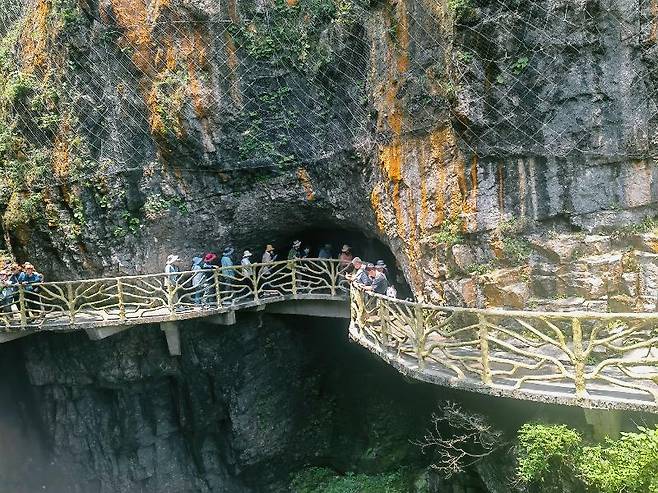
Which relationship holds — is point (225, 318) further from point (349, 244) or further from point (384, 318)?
point (384, 318)

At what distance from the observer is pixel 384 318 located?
7.15 m

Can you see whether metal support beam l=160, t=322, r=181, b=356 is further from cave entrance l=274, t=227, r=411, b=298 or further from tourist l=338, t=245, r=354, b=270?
tourist l=338, t=245, r=354, b=270

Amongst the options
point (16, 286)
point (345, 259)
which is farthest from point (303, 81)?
→ point (16, 286)

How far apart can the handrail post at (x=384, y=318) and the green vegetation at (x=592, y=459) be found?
2.03 meters

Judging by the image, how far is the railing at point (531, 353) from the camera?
514 cm

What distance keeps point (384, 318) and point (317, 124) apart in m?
4.70

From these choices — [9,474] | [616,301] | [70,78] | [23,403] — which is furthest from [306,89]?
[9,474]

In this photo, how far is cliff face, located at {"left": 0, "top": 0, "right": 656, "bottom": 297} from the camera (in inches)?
275

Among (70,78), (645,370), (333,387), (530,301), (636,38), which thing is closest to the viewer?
(645,370)

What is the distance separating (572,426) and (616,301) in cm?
191

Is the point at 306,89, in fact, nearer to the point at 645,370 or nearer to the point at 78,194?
the point at 78,194

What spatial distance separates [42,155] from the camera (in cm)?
1151

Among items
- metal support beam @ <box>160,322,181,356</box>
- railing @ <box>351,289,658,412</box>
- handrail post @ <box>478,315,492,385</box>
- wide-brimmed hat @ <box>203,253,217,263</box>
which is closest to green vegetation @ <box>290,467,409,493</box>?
metal support beam @ <box>160,322,181,356</box>

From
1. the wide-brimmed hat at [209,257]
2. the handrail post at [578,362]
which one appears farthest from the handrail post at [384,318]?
the wide-brimmed hat at [209,257]
